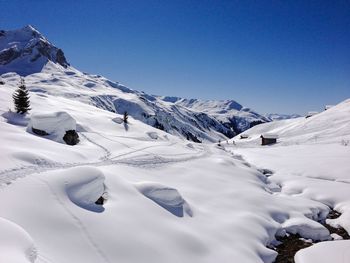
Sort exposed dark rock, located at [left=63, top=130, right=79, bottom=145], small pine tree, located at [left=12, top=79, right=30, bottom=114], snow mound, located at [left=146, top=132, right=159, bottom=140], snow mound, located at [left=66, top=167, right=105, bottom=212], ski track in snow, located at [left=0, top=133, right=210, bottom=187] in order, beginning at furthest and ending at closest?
snow mound, located at [left=146, top=132, right=159, bottom=140], small pine tree, located at [left=12, top=79, right=30, bottom=114], exposed dark rock, located at [left=63, top=130, right=79, bottom=145], ski track in snow, located at [left=0, top=133, right=210, bottom=187], snow mound, located at [left=66, top=167, right=105, bottom=212]

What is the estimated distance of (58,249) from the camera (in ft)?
39.3

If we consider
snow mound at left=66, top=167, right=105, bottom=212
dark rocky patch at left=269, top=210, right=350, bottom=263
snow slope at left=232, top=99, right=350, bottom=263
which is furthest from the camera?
dark rocky patch at left=269, top=210, right=350, bottom=263

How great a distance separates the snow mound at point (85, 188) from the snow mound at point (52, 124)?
20.6 m

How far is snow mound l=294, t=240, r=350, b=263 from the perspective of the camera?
692 inches

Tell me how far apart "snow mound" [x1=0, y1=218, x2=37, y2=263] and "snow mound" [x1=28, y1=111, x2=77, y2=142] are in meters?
27.1

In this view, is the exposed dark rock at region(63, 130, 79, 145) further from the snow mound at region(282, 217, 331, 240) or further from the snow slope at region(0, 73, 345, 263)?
the snow mound at region(282, 217, 331, 240)

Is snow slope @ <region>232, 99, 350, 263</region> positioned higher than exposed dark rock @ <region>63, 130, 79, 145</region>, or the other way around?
exposed dark rock @ <region>63, 130, 79, 145</region>

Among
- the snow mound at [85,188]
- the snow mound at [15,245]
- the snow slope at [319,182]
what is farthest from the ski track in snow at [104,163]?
the snow slope at [319,182]

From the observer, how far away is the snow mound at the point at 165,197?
803 inches

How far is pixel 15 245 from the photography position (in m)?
10.1

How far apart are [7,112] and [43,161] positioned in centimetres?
2309

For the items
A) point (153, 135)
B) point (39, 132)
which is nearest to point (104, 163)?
point (39, 132)

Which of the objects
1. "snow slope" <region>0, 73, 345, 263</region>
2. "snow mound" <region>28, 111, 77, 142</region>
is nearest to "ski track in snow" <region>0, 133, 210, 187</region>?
"snow slope" <region>0, 73, 345, 263</region>

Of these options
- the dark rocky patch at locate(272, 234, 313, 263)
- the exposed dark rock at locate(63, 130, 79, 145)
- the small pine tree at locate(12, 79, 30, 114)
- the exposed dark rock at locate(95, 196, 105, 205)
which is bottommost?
the dark rocky patch at locate(272, 234, 313, 263)
